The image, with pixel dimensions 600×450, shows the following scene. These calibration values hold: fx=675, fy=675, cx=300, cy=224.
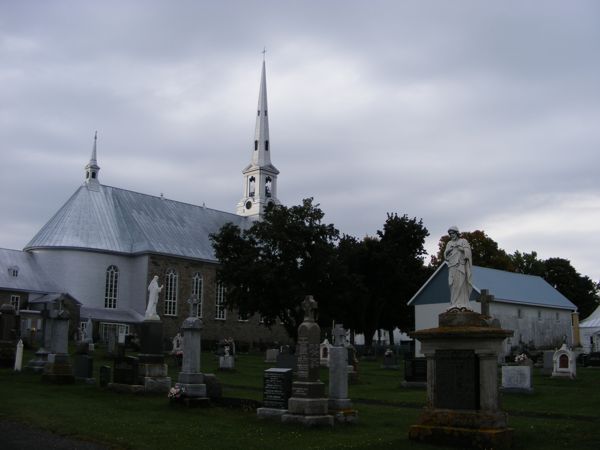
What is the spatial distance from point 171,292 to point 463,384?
51663 millimetres

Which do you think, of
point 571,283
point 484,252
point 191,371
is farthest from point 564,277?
point 191,371

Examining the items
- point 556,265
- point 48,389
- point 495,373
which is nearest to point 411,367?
point 48,389

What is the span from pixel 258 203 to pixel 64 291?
2559cm

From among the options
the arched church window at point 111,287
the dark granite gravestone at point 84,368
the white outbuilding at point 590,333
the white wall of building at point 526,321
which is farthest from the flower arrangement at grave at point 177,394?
the white outbuilding at point 590,333

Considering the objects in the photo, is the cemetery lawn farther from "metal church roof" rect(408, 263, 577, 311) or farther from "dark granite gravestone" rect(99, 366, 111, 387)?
"metal church roof" rect(408, 263, 577, 311)

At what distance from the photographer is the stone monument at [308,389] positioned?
14.2 meters

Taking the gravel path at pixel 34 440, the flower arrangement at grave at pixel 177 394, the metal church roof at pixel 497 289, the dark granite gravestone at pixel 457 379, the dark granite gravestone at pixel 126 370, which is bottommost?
the gravel path at pixel 34 440

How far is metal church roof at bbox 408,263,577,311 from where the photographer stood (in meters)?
46.5

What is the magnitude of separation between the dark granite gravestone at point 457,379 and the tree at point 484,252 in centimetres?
5513

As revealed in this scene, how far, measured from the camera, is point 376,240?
59281 mm

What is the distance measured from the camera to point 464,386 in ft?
36.0

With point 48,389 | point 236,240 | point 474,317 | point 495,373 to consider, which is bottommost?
point 48,389

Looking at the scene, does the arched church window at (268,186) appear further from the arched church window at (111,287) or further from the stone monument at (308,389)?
the stone monument at (308,389)

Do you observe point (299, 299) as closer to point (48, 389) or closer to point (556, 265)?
point (48, 389)
